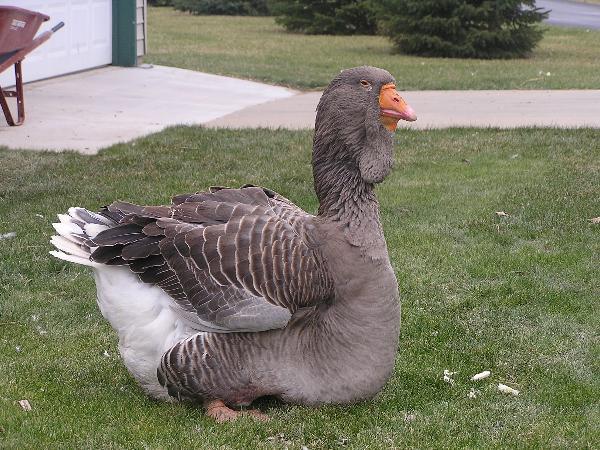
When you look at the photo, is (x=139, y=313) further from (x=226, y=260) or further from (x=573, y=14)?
(x=573, y=14)

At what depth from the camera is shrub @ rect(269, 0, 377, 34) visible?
1132 inches

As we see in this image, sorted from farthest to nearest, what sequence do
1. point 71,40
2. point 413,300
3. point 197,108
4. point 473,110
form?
point 71,40, point 197,108, point 473,110, point 413,300

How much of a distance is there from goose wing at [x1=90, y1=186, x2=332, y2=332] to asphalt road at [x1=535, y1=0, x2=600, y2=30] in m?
29.7

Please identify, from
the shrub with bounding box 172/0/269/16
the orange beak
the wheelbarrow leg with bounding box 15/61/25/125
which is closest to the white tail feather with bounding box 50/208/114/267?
the orange beak

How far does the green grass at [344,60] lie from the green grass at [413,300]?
5685 mm

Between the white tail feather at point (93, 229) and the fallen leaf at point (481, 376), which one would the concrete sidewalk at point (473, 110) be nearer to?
the fallen leaf at point (481, 376)

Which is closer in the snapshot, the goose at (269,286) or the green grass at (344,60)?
the goose at (269,286)

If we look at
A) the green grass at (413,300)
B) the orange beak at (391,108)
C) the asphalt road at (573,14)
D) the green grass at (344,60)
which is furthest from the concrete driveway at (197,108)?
the asphalt road at (573,14)

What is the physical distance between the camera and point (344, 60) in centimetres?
2072

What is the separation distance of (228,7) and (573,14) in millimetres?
13995

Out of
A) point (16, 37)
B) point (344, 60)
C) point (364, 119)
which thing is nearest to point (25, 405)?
point (364, 119)

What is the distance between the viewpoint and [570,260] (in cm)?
703

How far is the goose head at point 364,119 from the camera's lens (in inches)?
178

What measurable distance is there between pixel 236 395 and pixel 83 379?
3.22ft
